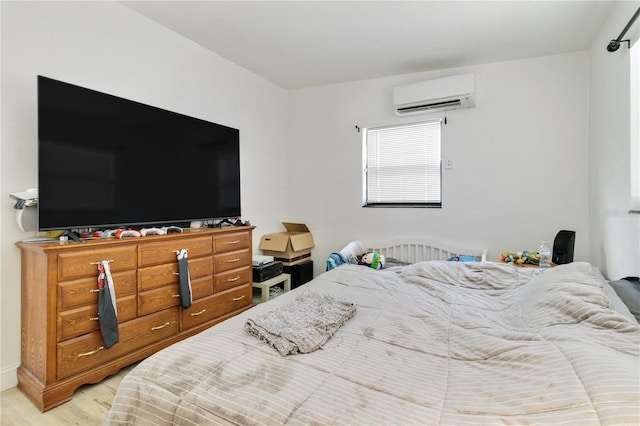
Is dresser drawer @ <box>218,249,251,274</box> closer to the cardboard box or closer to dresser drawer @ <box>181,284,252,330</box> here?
dresser drawer @ <box>181,284,252,330</box>

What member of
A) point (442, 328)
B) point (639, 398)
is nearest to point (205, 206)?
point (442, 328)

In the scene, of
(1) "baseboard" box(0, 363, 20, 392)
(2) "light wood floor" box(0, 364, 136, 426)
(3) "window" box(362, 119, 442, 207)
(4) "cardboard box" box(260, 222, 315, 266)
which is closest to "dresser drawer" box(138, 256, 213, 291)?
(2) "light wood floor" box(0, 364, 136, 426)

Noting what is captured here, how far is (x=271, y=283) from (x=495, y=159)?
270cm

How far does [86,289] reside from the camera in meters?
1.86

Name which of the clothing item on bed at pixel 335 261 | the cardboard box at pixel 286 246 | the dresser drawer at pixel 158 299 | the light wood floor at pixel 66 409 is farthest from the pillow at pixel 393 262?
the light wood floor at pixel 66 409

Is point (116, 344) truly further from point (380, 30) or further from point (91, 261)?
point (380, 30)

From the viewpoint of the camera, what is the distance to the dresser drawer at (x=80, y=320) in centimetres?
176

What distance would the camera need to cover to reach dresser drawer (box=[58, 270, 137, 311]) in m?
1.76

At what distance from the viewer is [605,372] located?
0.82 m

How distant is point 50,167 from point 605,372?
2653 millimetres

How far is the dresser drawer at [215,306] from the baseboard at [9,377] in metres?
0.96

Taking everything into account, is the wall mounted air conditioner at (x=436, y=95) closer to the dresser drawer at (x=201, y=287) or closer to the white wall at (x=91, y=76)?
the white wall at (x=91, y=76)

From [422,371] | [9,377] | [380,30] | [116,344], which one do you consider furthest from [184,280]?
[380,30]

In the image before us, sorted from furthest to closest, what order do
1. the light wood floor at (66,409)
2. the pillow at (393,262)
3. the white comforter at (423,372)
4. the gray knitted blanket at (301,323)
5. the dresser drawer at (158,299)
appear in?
the pillow at (393,262)
the dresser drawer at (158,299)
the light wood floor at (66,409)
the gray knitted blanket at (301,323)
the white comforter at (423,372)
